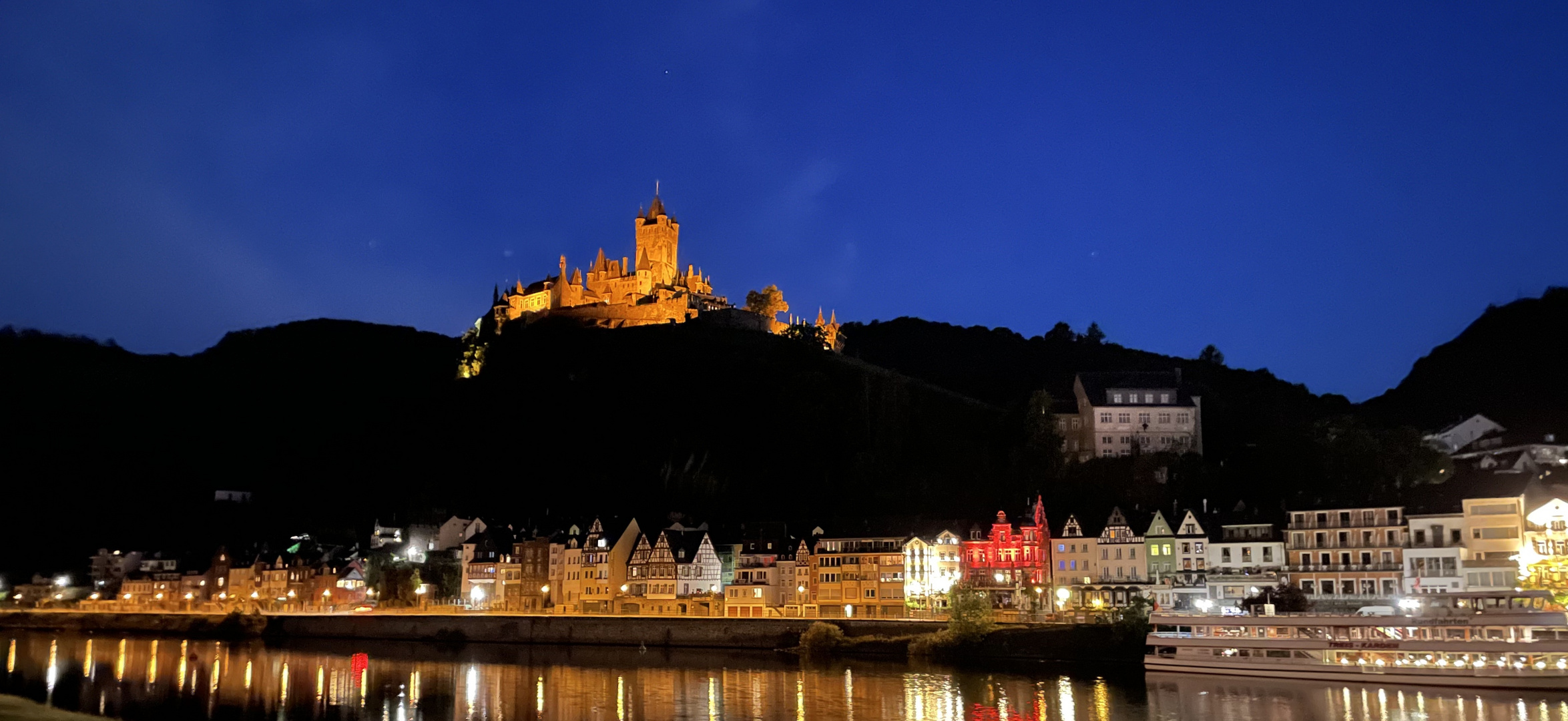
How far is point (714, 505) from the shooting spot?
8988 cm

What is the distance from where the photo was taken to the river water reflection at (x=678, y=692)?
134 feet

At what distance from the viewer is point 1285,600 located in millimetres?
56406

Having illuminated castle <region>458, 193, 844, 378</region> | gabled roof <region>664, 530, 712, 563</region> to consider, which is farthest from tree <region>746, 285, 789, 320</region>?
gabled roof <region>664, 530, 712, 563</region>

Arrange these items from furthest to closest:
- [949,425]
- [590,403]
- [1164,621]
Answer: [590,403], [949,425], [1164,621]

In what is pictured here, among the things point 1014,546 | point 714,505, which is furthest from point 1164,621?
point 714,505

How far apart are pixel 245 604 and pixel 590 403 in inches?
1442

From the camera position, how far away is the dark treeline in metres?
79.4

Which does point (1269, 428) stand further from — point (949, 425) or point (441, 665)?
point (441, 665)

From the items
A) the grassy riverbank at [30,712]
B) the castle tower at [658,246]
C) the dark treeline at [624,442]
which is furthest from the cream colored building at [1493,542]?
the castle tower at [658,246]

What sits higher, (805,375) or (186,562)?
(805,375)

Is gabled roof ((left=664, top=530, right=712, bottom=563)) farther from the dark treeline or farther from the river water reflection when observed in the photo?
the river water reflection

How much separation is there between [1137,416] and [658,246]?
6915 centimetres

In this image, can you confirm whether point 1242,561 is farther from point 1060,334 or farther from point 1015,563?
point 1060,334

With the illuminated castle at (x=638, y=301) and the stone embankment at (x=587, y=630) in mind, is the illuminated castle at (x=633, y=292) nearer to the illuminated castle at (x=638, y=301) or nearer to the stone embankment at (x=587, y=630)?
the illuminated castle at (x=638, y=301)
